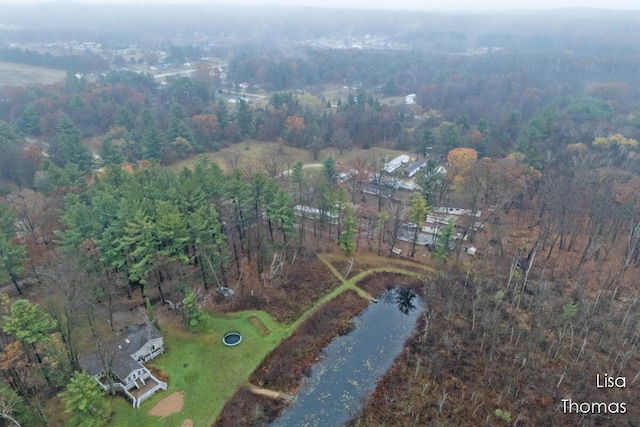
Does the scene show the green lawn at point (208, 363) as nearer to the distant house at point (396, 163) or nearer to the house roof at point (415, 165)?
the distant house at point (396, 163)

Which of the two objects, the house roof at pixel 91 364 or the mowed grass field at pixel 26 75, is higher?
the mowed grass field at pixel 26 75

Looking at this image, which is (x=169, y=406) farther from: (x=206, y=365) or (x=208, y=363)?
(x=208, y=363)

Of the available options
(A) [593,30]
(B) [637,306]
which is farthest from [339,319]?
(A) [593,30]

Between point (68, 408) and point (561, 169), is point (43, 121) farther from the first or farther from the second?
point (561, 169)

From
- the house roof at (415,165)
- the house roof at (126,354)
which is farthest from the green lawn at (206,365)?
the house roof at (415,165)

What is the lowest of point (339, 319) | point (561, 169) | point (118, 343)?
point (339, 319)
